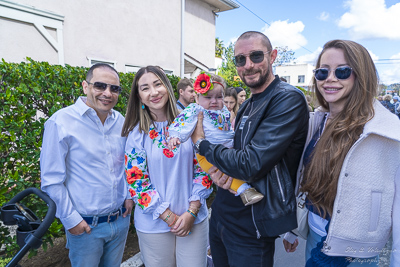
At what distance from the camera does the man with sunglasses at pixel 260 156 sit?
62.4 inches

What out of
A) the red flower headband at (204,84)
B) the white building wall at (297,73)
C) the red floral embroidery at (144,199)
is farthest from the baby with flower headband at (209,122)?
the white building wall at (297,73)

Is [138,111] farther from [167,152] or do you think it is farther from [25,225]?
[25,225]

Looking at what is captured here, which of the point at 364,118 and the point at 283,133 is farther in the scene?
the point at 283,133

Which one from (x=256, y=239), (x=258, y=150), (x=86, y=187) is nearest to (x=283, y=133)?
(x=258, y=150)

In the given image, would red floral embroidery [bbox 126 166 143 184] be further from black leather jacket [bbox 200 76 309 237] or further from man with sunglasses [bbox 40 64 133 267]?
black leather jacket [bbox 200 76 309 237]

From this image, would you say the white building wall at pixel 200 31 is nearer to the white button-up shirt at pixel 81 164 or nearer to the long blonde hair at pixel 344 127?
the white button-up shirt at pixel 81 164

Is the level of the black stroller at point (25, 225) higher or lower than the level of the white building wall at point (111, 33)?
lower

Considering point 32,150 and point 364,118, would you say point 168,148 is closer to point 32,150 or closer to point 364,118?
point 364,118

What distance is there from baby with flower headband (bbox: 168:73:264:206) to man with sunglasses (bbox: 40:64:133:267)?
2.29 ft

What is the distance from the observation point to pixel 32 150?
272 cm

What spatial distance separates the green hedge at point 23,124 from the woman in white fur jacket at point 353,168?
2.74m

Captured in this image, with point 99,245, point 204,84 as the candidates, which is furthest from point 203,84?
point 99,245

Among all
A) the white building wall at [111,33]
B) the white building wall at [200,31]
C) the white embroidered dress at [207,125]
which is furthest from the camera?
the white building wall at [200,31]

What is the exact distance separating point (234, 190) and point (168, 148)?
0.65 metres
